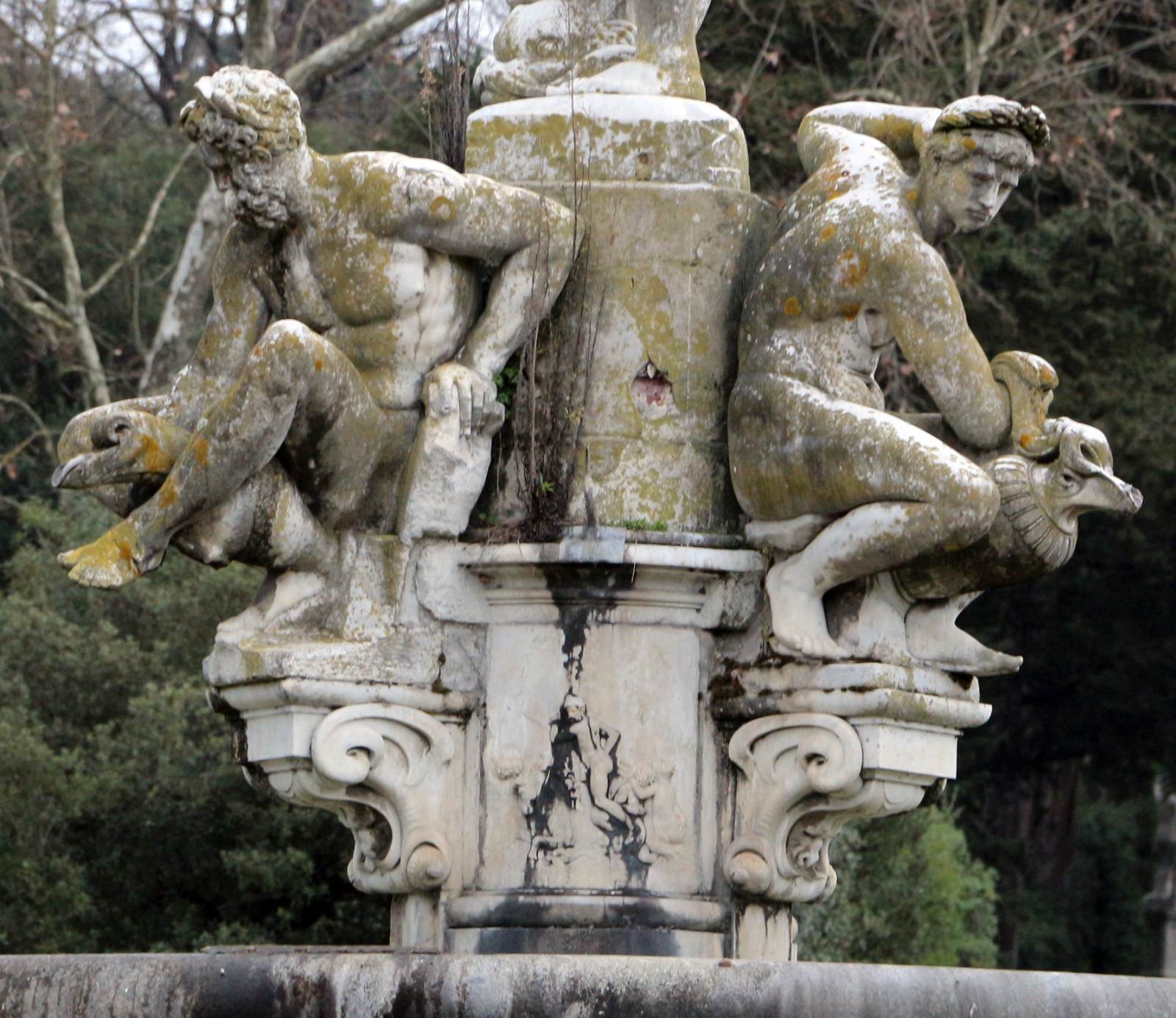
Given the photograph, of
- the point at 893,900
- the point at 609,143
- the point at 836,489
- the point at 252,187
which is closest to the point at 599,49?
the point at 609,143

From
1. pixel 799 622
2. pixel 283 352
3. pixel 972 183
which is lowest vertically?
pixel 799 622

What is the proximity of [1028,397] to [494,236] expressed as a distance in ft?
4.66

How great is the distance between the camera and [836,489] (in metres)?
6.91

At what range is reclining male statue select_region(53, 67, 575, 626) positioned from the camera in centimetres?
684

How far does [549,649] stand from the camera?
709 cm

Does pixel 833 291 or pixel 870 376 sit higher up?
pixel 833 291

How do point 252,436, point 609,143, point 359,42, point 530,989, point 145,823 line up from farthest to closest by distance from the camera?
1. point 359,42
2. point 145,823
3. point 609,143
4. point 252,436
5. point 530,989

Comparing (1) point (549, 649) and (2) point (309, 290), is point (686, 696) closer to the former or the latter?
(1) point (549, 649)

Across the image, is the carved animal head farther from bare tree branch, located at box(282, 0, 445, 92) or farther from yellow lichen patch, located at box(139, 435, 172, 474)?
bare tree branch, located at box(282, 0, 445, 92)

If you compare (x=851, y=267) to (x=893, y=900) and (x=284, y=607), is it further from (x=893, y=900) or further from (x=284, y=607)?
(x=893, y=900)

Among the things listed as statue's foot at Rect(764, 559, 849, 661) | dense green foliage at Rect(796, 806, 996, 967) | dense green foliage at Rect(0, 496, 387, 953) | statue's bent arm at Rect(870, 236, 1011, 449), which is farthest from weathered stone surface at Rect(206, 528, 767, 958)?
dense green foliage at Rect(796, 806, 996, 967)

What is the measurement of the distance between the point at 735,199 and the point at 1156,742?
1801cm

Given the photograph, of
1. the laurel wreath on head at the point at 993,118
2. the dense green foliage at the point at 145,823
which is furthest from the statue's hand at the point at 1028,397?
the dense green foliage at the point at 145,823

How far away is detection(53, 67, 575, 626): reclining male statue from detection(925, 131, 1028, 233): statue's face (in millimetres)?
959
